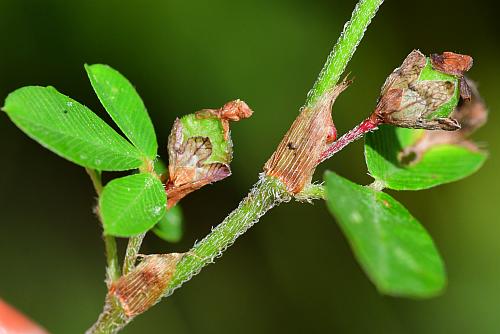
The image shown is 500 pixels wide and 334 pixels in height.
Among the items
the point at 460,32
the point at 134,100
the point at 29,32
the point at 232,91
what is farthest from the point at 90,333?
the point at 460,32

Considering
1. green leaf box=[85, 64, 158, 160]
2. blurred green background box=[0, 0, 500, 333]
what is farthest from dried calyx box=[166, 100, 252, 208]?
blurred green background box=[0, 0, 500, 333]

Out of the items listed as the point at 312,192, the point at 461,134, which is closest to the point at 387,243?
the point at 312,192

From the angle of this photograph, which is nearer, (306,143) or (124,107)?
(306,143)

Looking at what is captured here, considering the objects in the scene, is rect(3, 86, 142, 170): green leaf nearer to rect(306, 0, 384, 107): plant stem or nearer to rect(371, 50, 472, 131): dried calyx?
rect(306, 0, 384, 107): plant stem

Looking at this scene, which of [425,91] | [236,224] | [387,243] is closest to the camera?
[387,243]

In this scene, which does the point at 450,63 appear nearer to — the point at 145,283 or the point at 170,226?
the point at 145,283

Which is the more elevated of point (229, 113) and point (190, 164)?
point (229, 113)

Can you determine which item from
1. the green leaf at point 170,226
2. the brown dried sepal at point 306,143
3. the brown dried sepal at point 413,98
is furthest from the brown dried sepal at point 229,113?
the green leaf at point 170,226
